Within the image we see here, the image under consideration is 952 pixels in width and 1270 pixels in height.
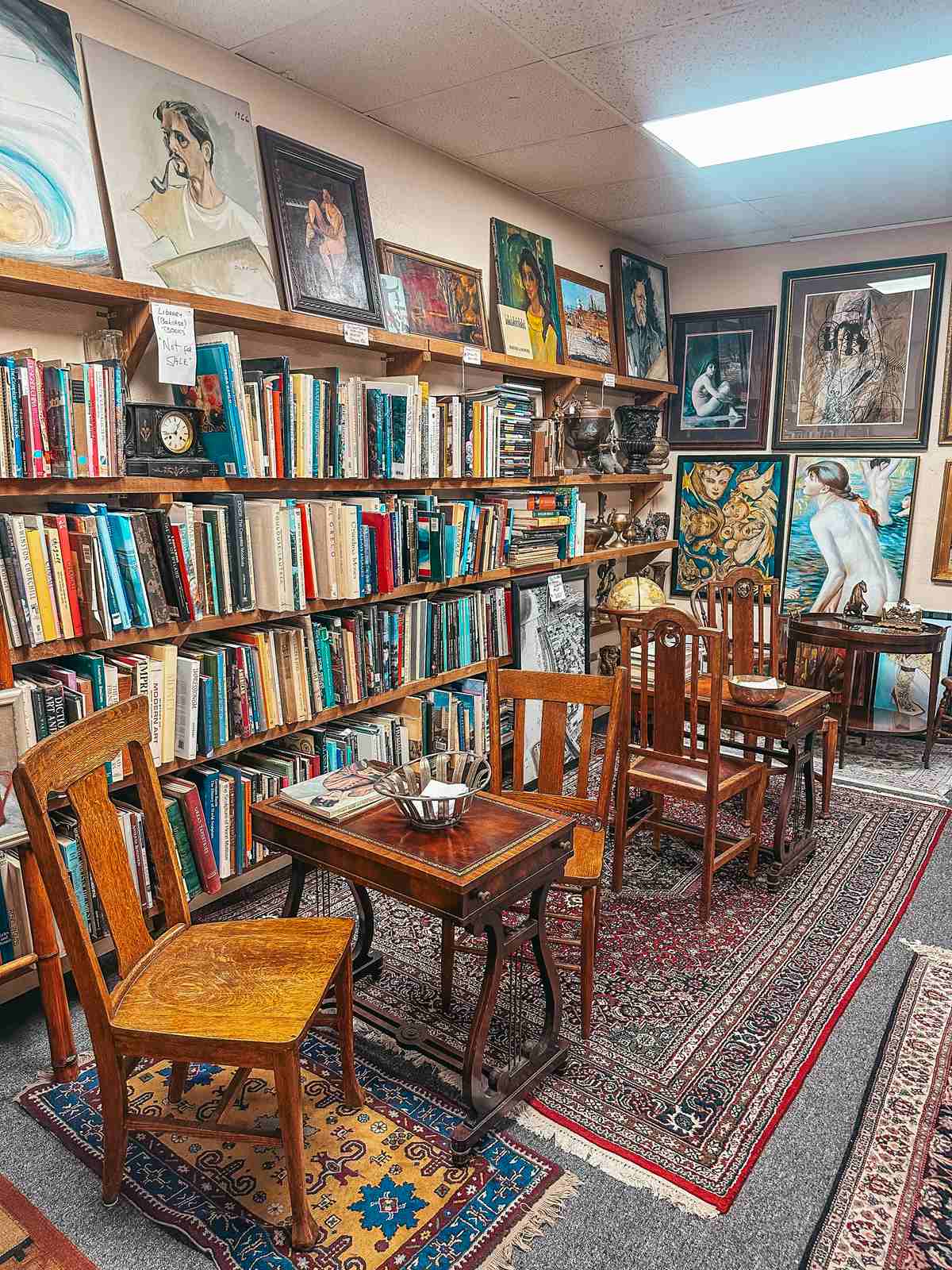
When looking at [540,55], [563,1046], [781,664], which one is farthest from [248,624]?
[781,664]

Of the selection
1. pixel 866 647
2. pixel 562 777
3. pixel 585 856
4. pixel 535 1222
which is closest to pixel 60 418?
pixel 562 777

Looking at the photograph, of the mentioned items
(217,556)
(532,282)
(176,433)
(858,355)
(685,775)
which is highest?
(532,282)

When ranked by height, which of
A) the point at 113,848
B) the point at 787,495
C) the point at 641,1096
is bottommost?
the point at 641,1096

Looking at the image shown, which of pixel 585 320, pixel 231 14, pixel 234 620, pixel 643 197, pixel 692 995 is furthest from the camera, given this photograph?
pixel 585 320

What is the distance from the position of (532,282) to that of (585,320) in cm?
56

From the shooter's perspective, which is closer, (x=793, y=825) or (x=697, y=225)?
(x=793, y=825)

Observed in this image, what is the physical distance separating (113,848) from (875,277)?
501cm

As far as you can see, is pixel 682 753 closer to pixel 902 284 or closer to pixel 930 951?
pixel 930 951

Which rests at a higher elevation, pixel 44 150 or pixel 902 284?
pixel 902 284

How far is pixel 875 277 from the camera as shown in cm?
490

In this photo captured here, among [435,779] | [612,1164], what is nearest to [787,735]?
[435,779]

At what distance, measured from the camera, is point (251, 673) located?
286 cm

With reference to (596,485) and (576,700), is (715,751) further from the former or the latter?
(596,485)

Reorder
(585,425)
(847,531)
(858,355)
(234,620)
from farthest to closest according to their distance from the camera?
(847,531) → (858,355) → (585,425) → (234,620)
